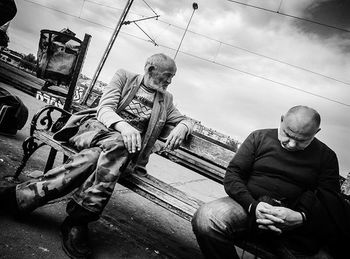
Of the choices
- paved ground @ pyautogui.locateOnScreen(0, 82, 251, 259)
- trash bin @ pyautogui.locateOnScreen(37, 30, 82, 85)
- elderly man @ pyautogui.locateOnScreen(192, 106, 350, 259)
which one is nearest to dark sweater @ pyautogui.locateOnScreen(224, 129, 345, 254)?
elderly man @ pyautogui.locateOnScreen(192, 106, 350, 259)

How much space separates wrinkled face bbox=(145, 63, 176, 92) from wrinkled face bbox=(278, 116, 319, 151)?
1.07 m

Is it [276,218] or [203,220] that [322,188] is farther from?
[203,220]

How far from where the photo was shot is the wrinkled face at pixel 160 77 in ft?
7.22

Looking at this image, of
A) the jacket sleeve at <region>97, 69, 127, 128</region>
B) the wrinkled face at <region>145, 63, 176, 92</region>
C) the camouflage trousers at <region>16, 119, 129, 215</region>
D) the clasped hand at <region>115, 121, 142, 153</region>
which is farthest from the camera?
the wrinkled face at <region>145, 63, 176, 92</region>

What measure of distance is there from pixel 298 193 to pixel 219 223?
684 mm

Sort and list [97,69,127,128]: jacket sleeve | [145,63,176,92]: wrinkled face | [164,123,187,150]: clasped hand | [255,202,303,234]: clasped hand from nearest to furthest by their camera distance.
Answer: [255,202,303,234]: clasped hand < [97,69,127,128]: jacket sleeve < [164,123,187,150]: clasped hand < [145,63,176,92]: wrinkled face

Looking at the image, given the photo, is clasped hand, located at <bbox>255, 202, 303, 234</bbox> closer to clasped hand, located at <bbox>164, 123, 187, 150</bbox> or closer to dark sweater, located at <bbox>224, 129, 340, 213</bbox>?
dark sweater, located at <bbox>224, 129, 340, 213</bbox>

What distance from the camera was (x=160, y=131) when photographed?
239 centimetres

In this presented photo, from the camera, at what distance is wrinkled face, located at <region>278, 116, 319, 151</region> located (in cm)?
173

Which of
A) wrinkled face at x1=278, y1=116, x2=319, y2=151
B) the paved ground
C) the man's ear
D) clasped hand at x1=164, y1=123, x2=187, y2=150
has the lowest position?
the paved ground

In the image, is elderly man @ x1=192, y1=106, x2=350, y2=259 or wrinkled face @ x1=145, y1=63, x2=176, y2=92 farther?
wrinkled face @ x1=145, y1=63, x2=176, y2=92

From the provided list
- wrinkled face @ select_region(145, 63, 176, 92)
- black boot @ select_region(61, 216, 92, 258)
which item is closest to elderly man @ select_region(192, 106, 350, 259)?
black boot @ select_region(61, 216, 92, 258)

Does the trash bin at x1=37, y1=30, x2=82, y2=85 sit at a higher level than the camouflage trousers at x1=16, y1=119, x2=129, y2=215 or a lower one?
higher

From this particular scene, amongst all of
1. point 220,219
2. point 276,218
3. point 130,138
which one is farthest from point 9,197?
point 276,218
